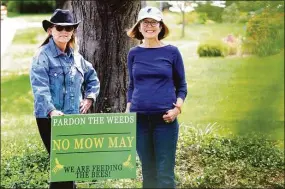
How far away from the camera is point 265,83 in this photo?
1.84 feet

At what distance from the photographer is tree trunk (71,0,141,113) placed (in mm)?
1928

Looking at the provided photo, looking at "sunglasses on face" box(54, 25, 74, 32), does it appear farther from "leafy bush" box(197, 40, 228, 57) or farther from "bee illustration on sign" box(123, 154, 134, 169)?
"leafy bush" box(197, 40, 228, 57)

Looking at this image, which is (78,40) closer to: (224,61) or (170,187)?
(170,187)

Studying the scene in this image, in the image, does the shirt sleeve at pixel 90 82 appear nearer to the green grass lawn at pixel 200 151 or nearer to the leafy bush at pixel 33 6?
the green grass lawn at pixel 200 151

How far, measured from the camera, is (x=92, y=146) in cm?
162

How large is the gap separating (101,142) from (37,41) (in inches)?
86.8

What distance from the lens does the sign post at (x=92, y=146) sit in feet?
5.16

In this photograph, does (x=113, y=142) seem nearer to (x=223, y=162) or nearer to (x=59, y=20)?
(x=59, y=20)

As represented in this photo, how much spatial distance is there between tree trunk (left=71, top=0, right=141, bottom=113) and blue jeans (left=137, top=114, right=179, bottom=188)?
1.28ft

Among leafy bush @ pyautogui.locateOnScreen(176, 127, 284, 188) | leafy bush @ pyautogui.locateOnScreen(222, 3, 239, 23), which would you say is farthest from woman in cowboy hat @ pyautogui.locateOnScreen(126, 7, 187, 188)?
leafy bush @ pyautogui.locateOnScreen(222, 3, 239, 23)

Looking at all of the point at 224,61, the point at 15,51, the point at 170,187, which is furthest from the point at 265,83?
the point at 15,51

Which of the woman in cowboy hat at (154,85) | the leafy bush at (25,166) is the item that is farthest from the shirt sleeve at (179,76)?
the leafy bush at (25,166)

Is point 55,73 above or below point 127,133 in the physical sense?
above

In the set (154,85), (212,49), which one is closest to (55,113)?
(154,85)
